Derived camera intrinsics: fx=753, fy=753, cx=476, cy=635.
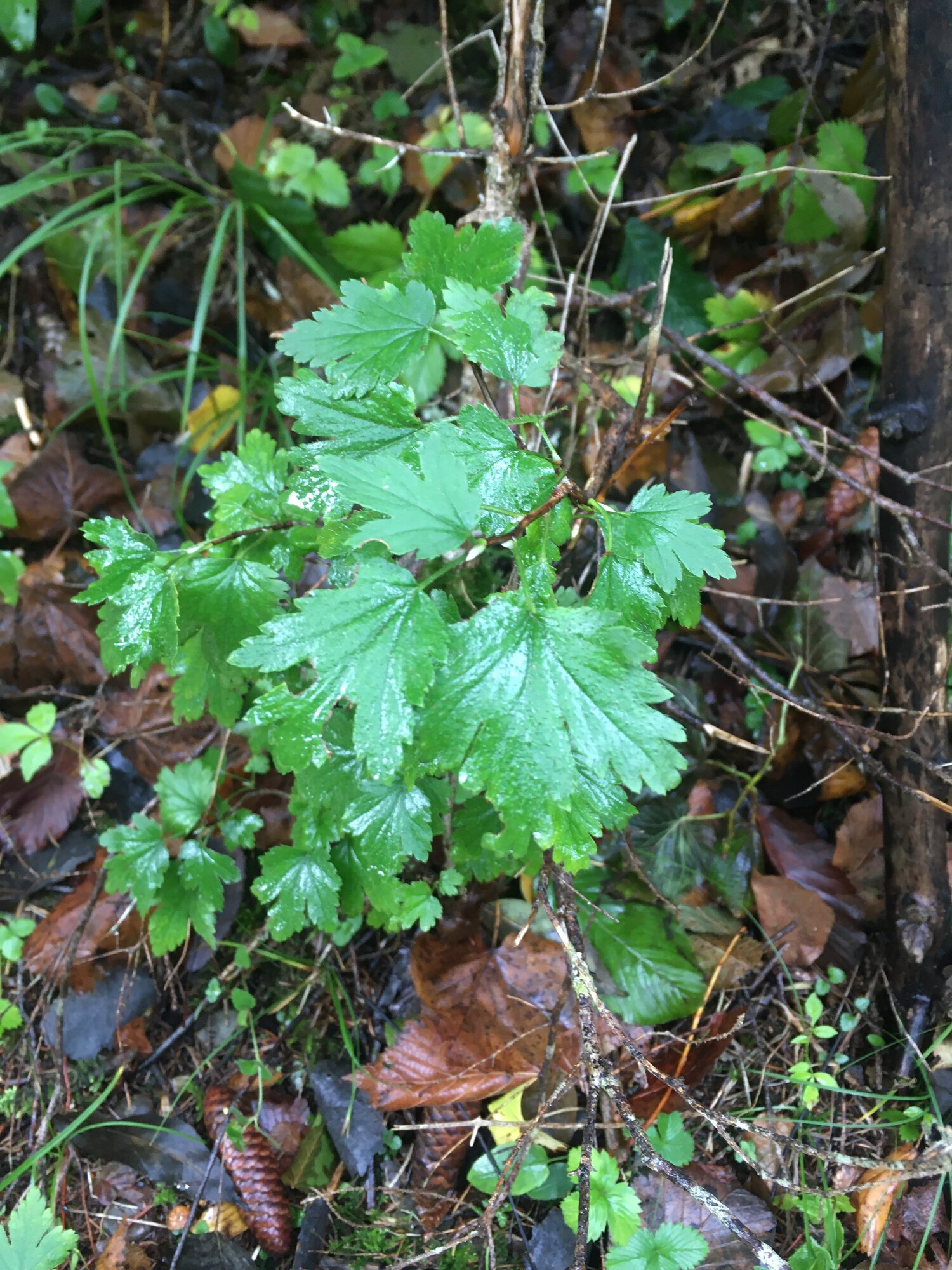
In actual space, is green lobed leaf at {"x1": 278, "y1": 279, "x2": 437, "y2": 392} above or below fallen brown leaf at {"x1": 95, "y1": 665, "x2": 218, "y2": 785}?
above

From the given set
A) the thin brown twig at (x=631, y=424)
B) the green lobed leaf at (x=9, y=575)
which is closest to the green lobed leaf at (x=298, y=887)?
the thin brown twig at (x=631, y=424)

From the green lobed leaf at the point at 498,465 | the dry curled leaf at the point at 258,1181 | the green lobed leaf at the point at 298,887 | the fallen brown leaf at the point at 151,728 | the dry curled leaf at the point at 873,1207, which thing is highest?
the green lobed leaf at the point at 498,465

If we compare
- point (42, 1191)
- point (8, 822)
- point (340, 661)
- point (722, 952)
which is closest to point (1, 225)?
point (8, 822)

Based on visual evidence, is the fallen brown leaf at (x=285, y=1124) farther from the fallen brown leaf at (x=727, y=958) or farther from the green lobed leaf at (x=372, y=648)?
the green lobed leaf at (x=372, y=648)

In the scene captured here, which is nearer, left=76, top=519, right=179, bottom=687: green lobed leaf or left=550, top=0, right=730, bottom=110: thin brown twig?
left=76, top=519, right=179, bottom=687: green lobed leaf

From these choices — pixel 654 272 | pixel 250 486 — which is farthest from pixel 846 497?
pixel 250 486

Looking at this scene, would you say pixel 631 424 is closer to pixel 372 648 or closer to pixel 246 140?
pixel 372 648

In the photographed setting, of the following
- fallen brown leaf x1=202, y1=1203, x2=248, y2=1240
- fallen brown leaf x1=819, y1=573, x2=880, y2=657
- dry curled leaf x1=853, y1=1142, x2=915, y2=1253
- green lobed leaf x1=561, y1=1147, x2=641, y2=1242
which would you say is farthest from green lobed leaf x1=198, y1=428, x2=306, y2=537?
dry curled leaf x1=853, y1=1142, x2=915, y2=1253

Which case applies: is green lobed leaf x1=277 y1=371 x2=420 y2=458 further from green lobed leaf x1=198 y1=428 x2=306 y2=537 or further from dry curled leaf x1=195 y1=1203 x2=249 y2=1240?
dry curled leaf x1=195 y1=1203 x2=249 y2=1240
